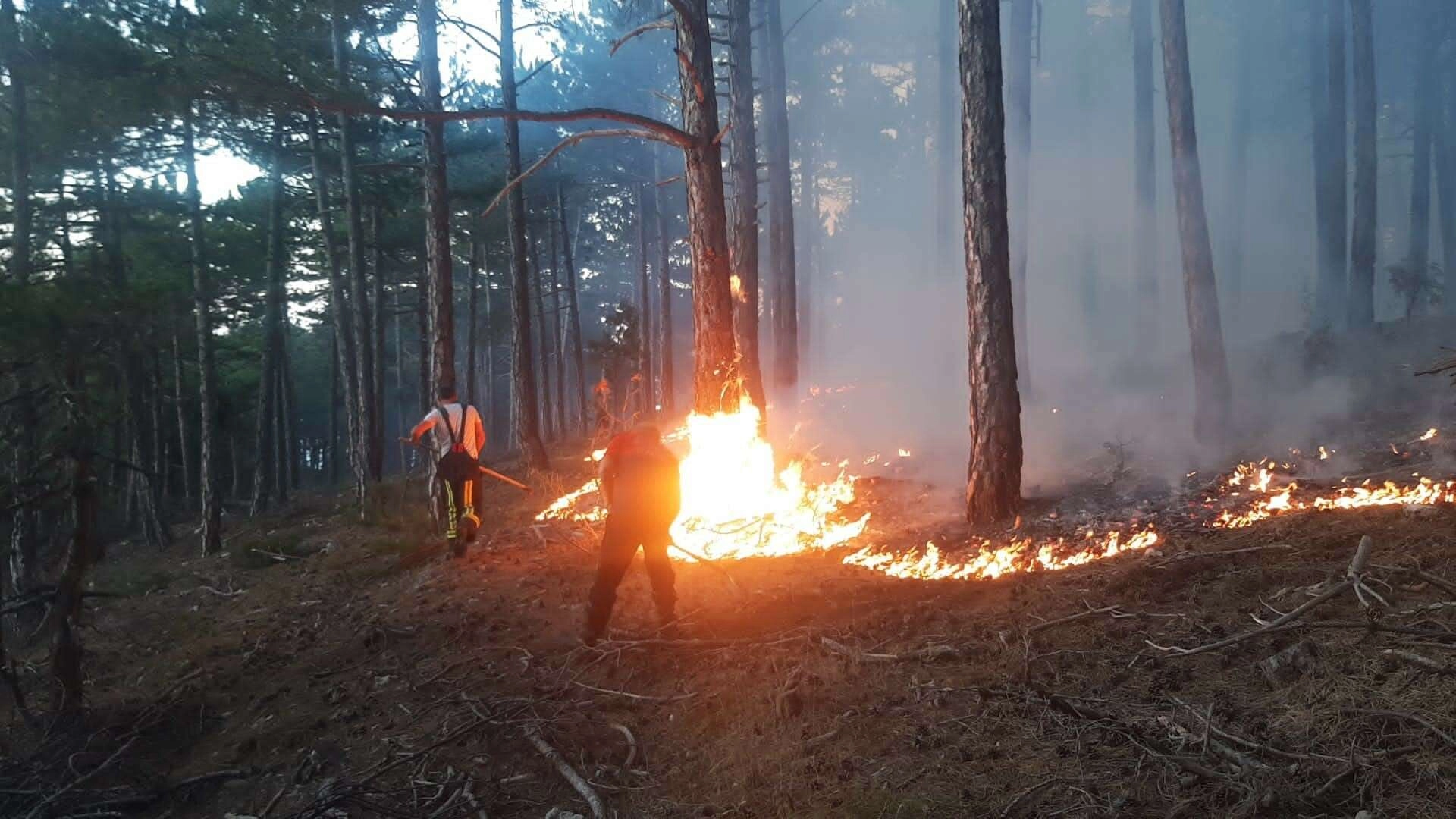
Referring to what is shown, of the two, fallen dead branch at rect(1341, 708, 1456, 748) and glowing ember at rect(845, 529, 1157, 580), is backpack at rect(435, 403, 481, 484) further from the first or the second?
fallen dead branch at rect(1341, 708, 1456, 748)

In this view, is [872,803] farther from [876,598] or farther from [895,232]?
[895,232]

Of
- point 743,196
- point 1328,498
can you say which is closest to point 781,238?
point 743,196

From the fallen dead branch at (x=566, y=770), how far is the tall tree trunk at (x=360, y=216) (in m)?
8.81

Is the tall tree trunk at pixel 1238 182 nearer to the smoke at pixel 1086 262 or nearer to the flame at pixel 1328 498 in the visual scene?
the smoke at pixel 1086 262

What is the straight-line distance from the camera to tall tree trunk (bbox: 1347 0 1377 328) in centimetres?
1758

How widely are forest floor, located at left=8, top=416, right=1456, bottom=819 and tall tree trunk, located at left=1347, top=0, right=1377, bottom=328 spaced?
13.2 m

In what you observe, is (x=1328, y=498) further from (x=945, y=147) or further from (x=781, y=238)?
(x=945, y=147)

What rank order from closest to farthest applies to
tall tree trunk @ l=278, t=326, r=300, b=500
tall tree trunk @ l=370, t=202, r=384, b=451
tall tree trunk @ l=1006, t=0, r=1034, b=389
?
tall tree trunk @ l=1006, t=0, r=1034, b=389
tall tree trunk @ l=370, t=202, r=384, b=451
tall tree trunk @ l=278, t=326, r=300, b=500

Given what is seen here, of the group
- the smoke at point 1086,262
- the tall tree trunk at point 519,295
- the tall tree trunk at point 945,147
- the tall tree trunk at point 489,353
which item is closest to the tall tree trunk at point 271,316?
the tall tree trunk at point 519,295

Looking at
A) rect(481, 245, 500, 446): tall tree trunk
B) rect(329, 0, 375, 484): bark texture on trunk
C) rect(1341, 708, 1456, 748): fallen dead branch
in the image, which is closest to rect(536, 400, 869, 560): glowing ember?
rect(1341, 708, 1456, 748): fallen dead branch

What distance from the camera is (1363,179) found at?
18.4 metres

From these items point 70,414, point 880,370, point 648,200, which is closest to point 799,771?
point 70,414

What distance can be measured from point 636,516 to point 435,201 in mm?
8692

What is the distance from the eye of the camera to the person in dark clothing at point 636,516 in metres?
6.75
